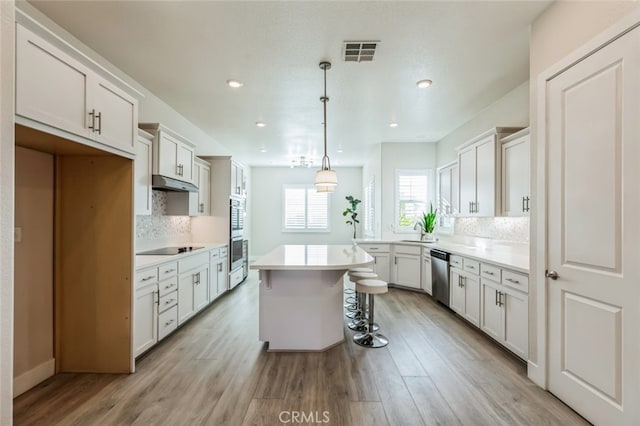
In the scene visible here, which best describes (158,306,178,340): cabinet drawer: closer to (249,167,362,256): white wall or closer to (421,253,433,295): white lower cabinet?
(421,253,433,295): white lower cabinet

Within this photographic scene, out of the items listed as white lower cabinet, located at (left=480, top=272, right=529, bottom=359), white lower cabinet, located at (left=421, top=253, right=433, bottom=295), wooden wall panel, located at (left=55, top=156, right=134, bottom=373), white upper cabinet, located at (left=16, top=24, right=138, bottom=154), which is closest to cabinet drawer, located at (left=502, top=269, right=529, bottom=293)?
white lower cabinet, located at (left=480, top=272, right=529, bottom=359)

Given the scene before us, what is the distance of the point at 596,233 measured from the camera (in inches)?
75.4

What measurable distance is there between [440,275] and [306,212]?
17.1ft

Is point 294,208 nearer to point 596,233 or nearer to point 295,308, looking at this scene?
point 295,308

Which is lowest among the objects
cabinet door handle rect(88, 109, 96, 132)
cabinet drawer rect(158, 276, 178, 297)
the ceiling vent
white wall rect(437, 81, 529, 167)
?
cabinet drawer rect(158, 276, 178, 297)

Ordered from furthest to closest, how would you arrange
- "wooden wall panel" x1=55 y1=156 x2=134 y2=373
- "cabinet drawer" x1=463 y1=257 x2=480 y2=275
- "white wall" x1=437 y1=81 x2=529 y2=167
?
"white wall" x1=437 y1=81 x2=529 y2=167 → "cabinet drawer" x1=463 y1=257 x2=480 y2=275 → "wooden wall panel" x1=55 y1=156 x2=134 y2=373

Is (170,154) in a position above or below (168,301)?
above

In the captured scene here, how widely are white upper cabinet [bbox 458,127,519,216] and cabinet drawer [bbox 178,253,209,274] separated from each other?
3.78 m

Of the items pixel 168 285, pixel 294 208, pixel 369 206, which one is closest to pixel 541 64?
pixel 168 285

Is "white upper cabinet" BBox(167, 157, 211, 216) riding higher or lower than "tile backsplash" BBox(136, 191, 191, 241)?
higher

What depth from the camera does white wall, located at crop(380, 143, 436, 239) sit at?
614cm

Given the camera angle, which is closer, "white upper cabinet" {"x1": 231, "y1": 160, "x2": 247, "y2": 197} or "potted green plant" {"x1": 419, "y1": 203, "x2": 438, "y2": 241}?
"white upper cabinet" {"x1": 231, "y1": 160, "x2": 247, "y2": 197}

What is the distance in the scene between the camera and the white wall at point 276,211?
29.9ft

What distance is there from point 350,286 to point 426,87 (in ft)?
12.1
